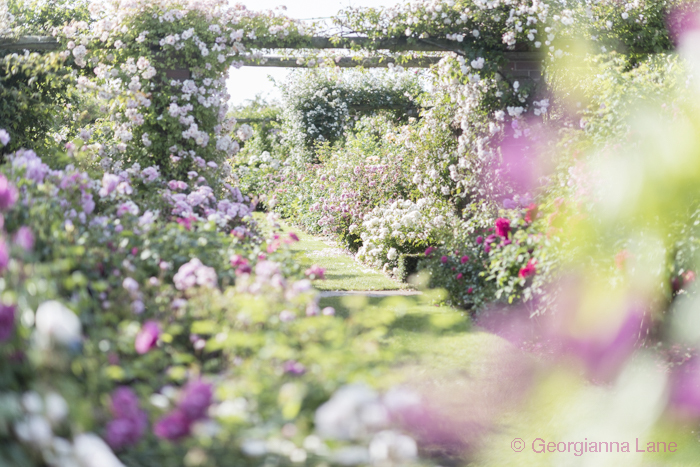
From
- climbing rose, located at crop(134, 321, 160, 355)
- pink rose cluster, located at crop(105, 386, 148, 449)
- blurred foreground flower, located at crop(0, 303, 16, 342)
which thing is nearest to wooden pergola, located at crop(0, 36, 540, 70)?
climbing rose, located at crop(134, 321, 160, 355)

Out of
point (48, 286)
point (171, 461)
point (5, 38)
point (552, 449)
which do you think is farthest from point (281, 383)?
point (5, 38)

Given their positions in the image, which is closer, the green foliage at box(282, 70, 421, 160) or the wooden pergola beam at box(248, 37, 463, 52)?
the wooden pergola beam at box(248, 37, 463, 52)

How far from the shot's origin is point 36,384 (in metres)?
1.44

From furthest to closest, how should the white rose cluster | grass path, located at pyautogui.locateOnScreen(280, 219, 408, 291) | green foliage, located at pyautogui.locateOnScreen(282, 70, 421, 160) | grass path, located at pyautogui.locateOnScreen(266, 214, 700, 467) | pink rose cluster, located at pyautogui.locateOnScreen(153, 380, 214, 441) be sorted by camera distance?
green foliage, located at pyautogui.locateOnScreen(282, 70, 421, 160), the white rose cluster, grass path, located at pyautogui.locateOnScreen(280, 219, 408, 291), grass path, located at pyautogui.locateOnScreen(266, 214, 700, 467), pink rose cluster, located at pyautogui.locateOnScreen(153, 380, 214, 441)

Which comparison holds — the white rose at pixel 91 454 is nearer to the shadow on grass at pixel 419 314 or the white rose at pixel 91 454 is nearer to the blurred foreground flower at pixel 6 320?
the blurred foreground flower at pixel 6 320

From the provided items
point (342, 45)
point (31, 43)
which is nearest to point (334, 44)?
point (342, 45)

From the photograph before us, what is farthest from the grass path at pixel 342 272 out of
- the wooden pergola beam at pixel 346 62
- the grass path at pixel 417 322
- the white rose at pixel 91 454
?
the white rose at pixel 91 454

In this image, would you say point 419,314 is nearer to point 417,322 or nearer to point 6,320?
point 417,322

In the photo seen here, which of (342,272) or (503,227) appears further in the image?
(342,272)

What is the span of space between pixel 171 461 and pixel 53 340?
390 millimetres

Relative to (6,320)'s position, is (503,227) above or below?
below

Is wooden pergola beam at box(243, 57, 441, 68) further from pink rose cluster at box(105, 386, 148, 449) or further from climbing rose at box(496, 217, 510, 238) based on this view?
pink rose cluster at box(105, 386, 148, 449)

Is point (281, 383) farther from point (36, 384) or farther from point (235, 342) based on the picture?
point (36, 384)

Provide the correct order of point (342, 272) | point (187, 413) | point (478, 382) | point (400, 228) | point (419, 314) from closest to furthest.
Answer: point (187, 413), point (478, 382), point (419, 314), point (400, 228), point (342, 272)
